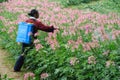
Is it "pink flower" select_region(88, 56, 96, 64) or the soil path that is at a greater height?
"pink flower" select_region(88, 56, 96, 64)

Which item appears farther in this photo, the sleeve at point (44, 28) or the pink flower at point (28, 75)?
the sleeve at point (44, 28)

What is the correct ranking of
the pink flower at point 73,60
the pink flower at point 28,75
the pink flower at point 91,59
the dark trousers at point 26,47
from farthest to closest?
1. the dark trousers at point 26,47
2. the pink flower at point 28,75
3. the pink flower at point 73,60
4. the pink flower at point 91,59

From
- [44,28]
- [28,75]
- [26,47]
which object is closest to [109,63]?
[28,75]

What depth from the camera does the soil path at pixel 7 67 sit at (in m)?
9.95

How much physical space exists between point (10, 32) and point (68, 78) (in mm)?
4600

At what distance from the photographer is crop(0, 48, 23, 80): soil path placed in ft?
32.6

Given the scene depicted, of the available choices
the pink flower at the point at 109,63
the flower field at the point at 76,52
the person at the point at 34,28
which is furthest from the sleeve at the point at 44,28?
the pink flower at the point at 109,63

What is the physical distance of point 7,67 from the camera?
1077cm

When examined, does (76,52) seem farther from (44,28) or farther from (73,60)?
(44,28)

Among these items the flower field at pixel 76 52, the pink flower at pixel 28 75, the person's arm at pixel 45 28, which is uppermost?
the person's arm at pixel 45 28

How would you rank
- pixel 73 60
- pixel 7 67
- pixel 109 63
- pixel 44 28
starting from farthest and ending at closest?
pixel 7 67 → pixel 44 28 → pixel 73 60 → pixel 109 63

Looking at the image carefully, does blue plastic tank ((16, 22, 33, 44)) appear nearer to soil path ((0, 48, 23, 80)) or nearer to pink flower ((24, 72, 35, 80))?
soil path ((0, 48, 23, 80))

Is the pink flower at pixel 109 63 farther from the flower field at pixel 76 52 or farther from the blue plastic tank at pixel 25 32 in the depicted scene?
the blue plastic tank at pixel 25 32

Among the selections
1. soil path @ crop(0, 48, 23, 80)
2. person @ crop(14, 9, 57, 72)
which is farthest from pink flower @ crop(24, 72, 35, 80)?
person @ crop(14, 9, 57, 72)
